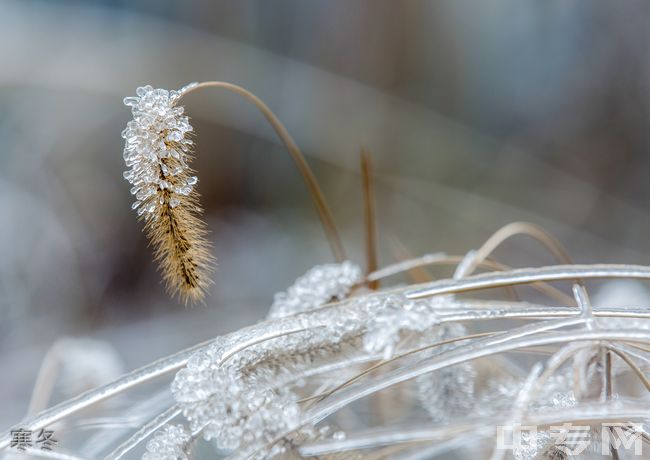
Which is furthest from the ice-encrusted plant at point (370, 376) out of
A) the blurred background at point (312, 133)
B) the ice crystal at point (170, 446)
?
the blurred background at point (312, 133)

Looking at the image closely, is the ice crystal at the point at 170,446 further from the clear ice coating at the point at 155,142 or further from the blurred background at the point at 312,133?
the blurred background at the point at 312,133

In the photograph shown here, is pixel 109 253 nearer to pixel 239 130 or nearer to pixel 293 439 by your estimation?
pixel 239 130

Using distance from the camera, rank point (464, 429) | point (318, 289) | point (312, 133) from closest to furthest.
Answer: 1. point (464, 429)
2. point (318, 289)
3. point (312, 133)

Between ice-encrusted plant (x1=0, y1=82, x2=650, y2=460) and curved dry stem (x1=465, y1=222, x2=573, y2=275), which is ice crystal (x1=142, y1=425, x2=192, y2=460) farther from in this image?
A: curved dry stem (x1=465, y1=222, x2=573, y2=275)

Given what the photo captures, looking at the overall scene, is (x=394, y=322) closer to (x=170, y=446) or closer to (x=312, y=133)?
(x=170, y=446)

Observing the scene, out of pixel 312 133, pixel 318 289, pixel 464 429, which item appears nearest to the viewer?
pixel 464 429

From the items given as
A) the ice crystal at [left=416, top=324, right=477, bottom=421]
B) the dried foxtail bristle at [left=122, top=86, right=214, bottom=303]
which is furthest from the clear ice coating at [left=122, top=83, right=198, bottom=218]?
the ice crystal at [left=416, top=324, right=477, bottom=421]

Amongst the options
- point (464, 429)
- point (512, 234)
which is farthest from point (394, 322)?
point (512, 234)
